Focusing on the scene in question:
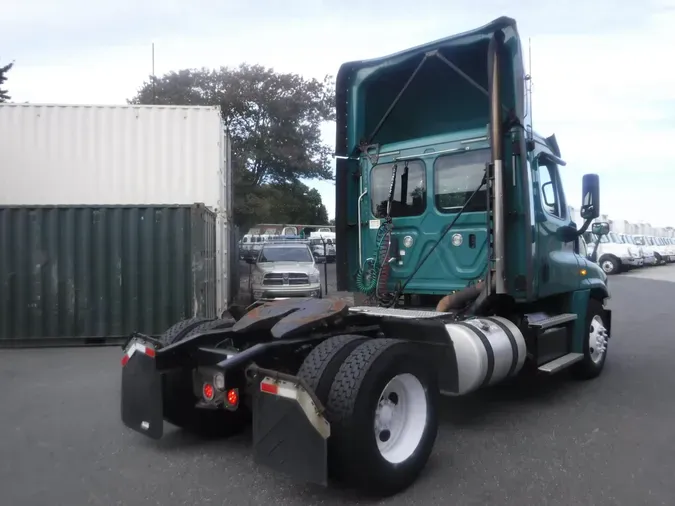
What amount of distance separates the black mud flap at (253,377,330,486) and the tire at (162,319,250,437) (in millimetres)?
934

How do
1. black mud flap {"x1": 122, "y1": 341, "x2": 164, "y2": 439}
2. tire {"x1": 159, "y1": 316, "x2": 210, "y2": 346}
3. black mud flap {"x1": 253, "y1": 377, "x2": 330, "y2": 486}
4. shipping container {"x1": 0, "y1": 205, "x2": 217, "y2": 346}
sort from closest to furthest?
black mud flap {"x1": 253, "y1": 377, "x2": 330, "y2": 486} → black mud flap {"x1": 122, "y1": 341, "x2": 164, "y2": 439} → tire {"x1": 159, "y1": 316, "x2": 210, "y2": 346} → shipping container {"x1": 0, "y1": 205, "x2": 217, "y2": 346}

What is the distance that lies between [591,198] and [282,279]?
372 inches

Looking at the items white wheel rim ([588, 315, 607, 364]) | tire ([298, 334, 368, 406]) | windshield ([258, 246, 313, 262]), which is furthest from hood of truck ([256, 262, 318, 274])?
tire ([298, 334, 368, 406])

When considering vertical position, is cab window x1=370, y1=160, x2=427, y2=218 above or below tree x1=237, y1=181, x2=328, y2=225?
below

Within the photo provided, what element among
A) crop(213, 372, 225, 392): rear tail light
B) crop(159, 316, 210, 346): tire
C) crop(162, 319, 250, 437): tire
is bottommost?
crop(162, 319, 250, 437): tire

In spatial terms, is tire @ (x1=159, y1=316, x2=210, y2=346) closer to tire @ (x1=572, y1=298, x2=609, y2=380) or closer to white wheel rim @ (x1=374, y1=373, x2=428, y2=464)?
white wheel rim @ (x1=374, y1=373, x2=428, y2=464)

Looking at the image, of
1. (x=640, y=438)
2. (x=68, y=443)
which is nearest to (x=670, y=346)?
(x=640, y=438)

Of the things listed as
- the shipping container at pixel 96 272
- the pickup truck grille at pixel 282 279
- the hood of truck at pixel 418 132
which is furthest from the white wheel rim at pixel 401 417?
the pickup truck grille at pixel 282 279

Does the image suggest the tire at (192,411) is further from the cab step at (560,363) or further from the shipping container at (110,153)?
the shipping container at (110,153)

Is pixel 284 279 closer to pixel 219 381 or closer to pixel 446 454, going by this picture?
pixel 446 454

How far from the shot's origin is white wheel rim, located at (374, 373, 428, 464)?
3963mm

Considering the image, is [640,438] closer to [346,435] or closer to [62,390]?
[346,435]

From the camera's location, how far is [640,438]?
4977 mm

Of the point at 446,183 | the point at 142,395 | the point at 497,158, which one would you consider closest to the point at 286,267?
the point at 446,183
